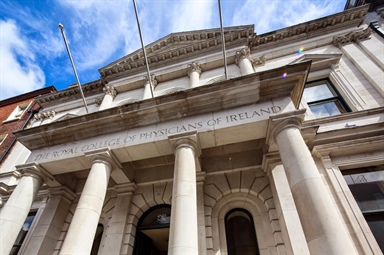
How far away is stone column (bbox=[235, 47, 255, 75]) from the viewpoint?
1218cm

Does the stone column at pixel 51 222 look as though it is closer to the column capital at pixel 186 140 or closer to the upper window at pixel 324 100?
the column capital at pixel 186 140

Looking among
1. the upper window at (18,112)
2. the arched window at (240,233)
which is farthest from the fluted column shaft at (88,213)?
the upper window at (18,112)

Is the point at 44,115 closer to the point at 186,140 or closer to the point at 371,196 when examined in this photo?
the point at 186,140

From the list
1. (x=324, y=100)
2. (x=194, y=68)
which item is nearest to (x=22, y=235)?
(x=194, y=68)

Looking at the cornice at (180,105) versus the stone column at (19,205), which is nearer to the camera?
the stone column at (19,205)

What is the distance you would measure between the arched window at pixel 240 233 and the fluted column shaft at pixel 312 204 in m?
3.42

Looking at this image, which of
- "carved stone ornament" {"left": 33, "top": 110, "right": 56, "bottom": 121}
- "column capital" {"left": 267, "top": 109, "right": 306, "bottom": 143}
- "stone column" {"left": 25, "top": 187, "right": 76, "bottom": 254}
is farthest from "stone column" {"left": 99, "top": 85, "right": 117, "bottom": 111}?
"column capital" {"left": 267, "top": 109, "right": 306, "bottom": 143}

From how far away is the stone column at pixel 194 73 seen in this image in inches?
508

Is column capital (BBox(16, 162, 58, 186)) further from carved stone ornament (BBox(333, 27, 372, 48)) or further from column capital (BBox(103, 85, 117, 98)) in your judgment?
carved stone ornament (BBox(333, 27, 372, 48))

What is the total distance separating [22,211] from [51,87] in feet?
57.0

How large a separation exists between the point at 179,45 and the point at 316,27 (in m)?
9.15

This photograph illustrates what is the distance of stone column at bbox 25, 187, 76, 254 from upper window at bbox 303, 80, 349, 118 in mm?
11916

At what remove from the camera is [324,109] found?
9641 mm

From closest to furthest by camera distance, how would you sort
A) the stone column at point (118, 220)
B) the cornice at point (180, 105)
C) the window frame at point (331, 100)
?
the cornice at point (180, 105), the stone column at point (118, 220), the window frame at point (331, 100)
